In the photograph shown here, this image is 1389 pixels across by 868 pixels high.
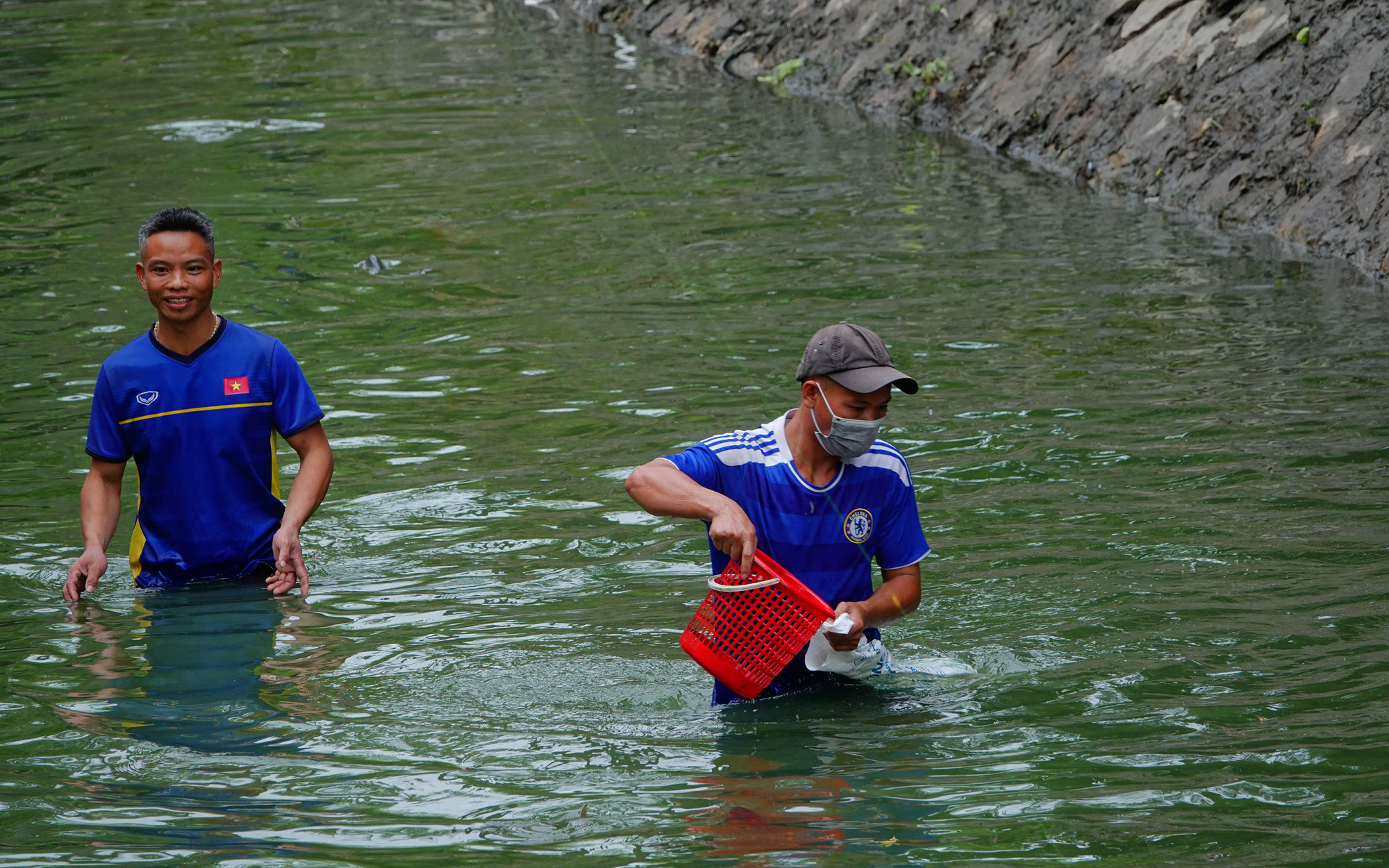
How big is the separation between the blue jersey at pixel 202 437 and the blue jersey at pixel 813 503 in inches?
91.0

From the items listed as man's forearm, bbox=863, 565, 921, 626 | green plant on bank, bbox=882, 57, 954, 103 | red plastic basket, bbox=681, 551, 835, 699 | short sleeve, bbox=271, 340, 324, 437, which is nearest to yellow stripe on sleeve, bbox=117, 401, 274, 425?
short sleeve, bbox=271, 340, 324, 437

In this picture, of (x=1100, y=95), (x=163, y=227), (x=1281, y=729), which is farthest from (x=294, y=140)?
(x=1281, y=729)

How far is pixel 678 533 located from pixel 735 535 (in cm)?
353

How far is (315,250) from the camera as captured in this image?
15266mm

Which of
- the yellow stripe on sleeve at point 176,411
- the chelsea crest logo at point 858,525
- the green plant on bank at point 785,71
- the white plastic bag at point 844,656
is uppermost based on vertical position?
the green plant on bank at point 785,71

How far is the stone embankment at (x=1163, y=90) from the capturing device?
14.3 meters

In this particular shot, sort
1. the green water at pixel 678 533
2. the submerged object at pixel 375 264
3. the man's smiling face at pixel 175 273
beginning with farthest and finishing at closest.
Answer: the submerged object at pixel 375 264 → the man's smiling face at pixel 175 273 → the green water at pixel 678 533

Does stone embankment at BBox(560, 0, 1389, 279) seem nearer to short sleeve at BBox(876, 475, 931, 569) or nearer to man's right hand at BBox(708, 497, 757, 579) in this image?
short sleeve at BBox(876, 475, 931, 569)

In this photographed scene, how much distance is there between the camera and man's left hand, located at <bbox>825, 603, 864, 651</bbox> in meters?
5.76

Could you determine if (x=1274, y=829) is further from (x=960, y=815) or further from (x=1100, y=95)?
(x=1100, y=95)

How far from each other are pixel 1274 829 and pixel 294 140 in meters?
17.4

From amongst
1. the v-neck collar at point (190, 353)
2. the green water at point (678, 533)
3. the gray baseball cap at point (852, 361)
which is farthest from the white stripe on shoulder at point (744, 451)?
the v-neck collar at point (190, 353)

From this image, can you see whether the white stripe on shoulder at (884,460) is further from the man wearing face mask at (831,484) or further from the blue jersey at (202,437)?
the blue jersey at (202,437)

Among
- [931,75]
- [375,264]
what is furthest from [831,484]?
[931,75]
